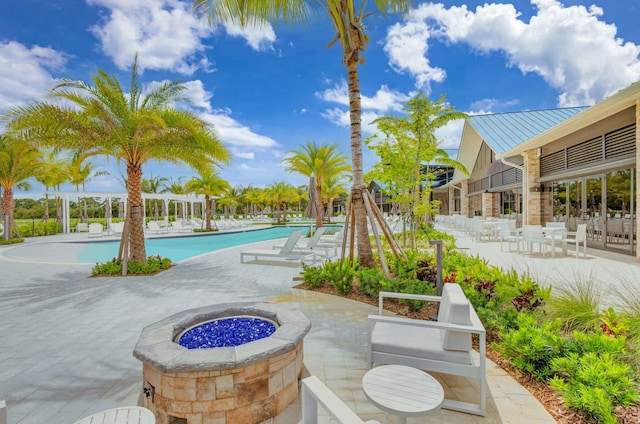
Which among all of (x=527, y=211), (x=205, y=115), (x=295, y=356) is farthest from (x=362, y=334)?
(x=527, y=211)

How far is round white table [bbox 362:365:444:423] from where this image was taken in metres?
1.95

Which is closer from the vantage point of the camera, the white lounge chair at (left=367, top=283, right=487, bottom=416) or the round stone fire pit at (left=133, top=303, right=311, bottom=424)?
the round stone fire pit at (left=133, top=303, right=311, bottom=424)

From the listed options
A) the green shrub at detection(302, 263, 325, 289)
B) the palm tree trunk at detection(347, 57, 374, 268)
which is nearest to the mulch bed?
the green shrub at detection(302, 263, 325, 289)

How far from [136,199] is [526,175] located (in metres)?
16.1

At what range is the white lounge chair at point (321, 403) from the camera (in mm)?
1453

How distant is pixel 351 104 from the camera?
23.8 ft

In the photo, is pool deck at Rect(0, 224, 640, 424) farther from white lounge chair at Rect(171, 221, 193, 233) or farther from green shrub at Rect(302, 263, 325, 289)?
white lounge chair at Rect(171, 221, 193, 233)

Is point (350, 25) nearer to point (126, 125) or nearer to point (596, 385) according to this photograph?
point (126, 125)

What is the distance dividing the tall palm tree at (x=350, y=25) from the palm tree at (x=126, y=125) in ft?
9.99

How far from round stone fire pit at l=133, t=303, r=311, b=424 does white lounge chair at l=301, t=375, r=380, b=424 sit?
815 millimetres

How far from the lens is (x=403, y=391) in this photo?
2.12 m

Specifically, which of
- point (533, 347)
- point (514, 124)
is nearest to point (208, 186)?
point (514, 124)

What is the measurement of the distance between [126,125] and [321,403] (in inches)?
377

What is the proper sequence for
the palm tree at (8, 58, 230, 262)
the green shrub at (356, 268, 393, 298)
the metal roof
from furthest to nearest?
the metal roof < the palm tree at (8, 58, 230, 262) < the green shrub at (356, 268, 393, 298)
